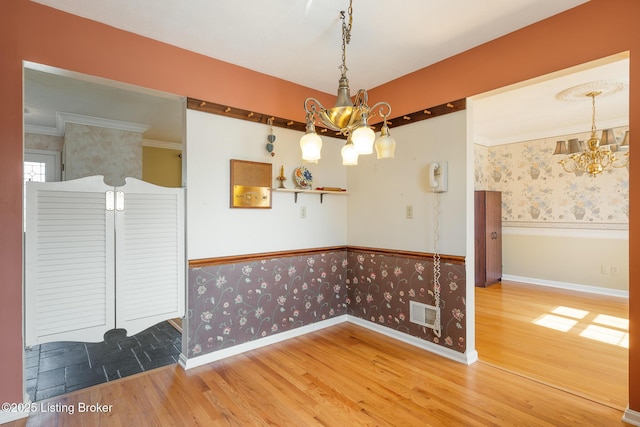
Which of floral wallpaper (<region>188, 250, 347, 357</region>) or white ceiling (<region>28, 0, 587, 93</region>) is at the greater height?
white ceiling (<region>28, 0, 587, 93</region>)

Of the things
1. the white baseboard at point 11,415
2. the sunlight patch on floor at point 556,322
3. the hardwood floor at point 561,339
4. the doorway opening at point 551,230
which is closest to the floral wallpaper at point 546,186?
the doorway opening at point 551,230

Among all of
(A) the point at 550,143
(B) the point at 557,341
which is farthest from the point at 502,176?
(B) the point at 557,341

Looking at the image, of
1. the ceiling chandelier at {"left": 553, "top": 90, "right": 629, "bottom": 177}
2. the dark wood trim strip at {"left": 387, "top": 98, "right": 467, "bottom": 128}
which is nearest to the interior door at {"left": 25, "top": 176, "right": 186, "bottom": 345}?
the dark wood trim strip at {"left": 387, "top": 98, "right": 467, "bottom": 128}

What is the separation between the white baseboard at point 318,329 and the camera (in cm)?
261

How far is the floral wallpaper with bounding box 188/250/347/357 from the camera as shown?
2639 mm

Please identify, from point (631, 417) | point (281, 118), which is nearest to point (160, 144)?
point (281, 118)

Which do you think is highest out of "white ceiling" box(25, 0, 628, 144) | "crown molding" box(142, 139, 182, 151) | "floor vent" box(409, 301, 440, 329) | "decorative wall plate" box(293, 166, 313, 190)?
"white ceiling" box(25, 0, 628, 144)

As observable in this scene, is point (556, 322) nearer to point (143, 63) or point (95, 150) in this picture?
point (143, 63)

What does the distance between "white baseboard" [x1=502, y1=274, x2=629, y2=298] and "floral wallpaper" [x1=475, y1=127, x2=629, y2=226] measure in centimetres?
96

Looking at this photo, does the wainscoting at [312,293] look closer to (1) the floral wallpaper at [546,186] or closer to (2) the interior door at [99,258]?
(2) the interior door at [99,258]

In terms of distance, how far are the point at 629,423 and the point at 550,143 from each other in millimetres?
4505

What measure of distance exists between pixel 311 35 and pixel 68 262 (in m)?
2.34

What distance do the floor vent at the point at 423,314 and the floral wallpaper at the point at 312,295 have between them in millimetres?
50

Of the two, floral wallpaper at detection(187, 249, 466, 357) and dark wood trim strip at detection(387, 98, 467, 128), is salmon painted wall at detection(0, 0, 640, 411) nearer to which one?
dark wood trim strip at detection(387, 98, 467, 128)
